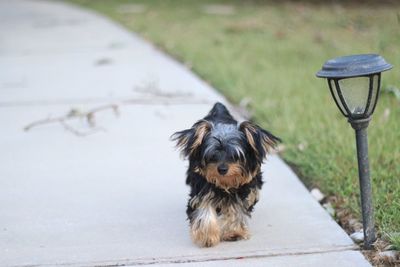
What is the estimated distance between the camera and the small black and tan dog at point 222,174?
14.8ft

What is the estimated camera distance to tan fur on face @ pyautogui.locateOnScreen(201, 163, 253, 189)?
14.7 feet

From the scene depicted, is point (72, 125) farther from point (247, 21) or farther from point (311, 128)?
point (247, 21)

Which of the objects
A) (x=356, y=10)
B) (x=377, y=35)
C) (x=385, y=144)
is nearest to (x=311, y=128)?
(x=385, y=144)

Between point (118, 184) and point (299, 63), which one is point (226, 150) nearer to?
point (118, 184)

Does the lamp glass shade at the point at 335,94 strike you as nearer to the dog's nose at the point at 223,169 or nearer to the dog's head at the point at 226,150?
the dog's head at the point at 226,150

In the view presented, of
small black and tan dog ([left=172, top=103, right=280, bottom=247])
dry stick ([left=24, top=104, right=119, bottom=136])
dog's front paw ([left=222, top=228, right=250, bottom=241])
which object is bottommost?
dry stick ([left=24, top=104, right=119, bottom=136])

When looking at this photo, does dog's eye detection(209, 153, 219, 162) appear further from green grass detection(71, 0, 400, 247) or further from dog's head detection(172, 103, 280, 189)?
green grass detection(71, 0, 400, 247)

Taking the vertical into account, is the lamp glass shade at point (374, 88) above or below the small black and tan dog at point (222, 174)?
above

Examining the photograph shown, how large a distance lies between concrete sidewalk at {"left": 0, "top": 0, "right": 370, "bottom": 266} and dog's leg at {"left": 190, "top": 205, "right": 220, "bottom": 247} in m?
0.07

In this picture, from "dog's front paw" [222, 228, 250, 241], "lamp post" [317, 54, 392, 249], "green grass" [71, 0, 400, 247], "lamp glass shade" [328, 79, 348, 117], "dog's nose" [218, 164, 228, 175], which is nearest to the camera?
"lamp post" [317, 54, 392, 249]

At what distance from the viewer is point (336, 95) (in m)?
4.32

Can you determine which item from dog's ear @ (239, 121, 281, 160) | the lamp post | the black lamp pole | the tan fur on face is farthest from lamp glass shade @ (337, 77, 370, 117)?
the tan fur on face

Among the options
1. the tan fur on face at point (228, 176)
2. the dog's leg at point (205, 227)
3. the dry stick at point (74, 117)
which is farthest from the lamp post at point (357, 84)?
the dry stick at point (74, 117)

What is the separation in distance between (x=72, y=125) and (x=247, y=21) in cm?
806
